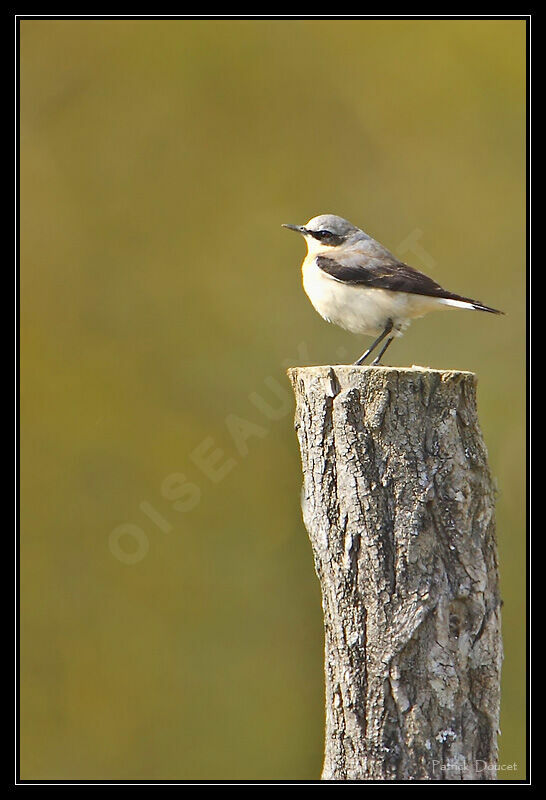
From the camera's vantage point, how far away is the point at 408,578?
3109 mm

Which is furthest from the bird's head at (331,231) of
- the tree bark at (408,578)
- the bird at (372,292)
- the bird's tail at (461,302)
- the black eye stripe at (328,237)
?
the tree bark at (408,578)

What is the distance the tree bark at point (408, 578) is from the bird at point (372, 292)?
111 cm

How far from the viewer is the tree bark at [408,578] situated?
3062mm

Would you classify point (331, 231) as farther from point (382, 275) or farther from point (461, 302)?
point (461, 302)

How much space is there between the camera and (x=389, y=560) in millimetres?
3131

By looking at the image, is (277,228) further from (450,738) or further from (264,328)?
(450,738)

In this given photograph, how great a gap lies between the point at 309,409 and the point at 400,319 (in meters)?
1.24

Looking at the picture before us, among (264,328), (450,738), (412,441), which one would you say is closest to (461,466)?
(412,441)

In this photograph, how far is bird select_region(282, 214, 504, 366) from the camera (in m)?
4.30

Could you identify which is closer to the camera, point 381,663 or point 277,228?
point 381,663

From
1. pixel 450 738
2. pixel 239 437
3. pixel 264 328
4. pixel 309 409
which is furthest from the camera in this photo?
pixel 264 328

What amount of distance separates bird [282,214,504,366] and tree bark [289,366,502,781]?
1.11 meters
